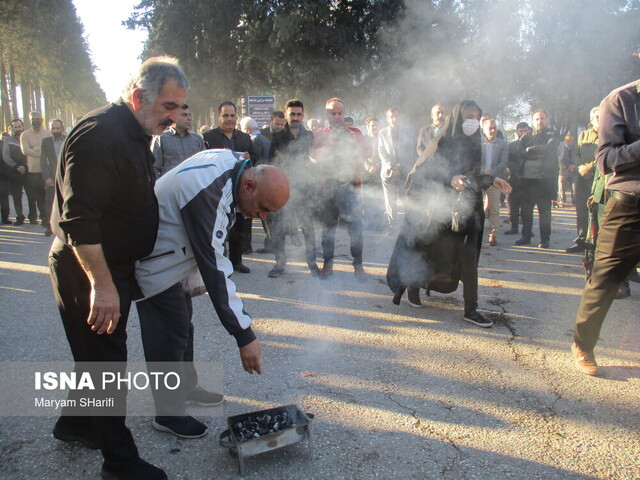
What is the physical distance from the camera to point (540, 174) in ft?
23.1

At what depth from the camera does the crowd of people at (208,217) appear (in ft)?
5.82

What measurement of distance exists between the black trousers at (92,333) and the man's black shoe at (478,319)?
9.38 feet

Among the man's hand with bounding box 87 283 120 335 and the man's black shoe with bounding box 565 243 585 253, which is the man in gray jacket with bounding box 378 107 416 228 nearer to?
the man's black shoe with bounding box 565 243 585 253

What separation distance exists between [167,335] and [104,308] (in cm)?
52

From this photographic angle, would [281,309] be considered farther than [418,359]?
Yes

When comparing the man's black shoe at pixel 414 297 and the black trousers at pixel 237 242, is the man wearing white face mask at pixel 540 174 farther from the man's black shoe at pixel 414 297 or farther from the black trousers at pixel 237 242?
the black trousers at pixel 237 242

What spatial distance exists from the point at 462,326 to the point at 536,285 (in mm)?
1723

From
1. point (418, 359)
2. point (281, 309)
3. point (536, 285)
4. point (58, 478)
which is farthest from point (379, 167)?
point (58, 478)

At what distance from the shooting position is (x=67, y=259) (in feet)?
6.10

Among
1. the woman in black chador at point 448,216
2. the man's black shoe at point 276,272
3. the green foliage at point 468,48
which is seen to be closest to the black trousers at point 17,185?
the man's black shoe at point 276,272

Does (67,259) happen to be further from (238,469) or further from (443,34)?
(443,34)

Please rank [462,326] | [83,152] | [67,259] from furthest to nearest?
[462,326] → [67,259] → [83,152]

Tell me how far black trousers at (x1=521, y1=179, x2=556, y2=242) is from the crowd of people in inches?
68.9

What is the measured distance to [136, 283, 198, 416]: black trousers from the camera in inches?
86.7
